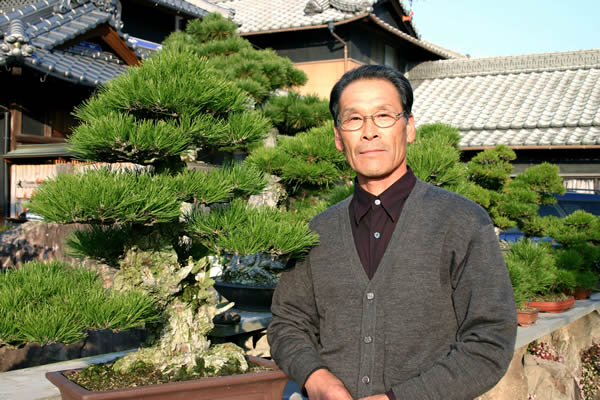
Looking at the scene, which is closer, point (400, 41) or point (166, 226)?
point (166, 226)

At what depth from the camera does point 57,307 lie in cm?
193

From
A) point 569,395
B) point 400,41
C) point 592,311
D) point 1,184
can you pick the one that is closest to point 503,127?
point 400,41

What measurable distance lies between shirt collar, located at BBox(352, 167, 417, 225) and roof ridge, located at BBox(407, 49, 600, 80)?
44.1 ft

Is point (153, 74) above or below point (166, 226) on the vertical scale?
above

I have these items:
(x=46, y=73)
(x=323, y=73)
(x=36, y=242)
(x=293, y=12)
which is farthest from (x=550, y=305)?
(x=293, y=12)

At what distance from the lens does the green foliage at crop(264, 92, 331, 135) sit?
665cm

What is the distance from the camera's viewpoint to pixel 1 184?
7.02m

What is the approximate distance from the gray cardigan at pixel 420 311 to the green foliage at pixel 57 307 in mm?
591

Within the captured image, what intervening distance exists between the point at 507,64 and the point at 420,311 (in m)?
14.2

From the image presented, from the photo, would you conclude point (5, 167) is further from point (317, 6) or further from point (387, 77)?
point (317, 6)

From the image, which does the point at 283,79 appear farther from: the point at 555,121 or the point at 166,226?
the point at 555,121

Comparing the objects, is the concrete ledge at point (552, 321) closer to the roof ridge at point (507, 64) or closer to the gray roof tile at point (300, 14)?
the gray roof tile at point (300, 14)

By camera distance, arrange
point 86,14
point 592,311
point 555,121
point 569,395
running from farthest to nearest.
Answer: point 555,121, point 86,14, point 592,311, point 569,395

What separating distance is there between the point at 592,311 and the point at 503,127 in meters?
5.96
